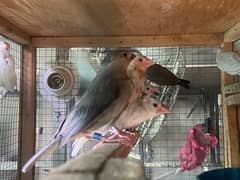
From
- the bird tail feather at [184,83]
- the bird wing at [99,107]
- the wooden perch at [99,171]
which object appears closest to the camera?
the wooden perch at [99,171]

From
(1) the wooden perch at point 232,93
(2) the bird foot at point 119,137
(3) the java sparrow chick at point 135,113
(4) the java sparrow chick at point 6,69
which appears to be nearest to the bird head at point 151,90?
(3) the java sparrow chick at point 135,113

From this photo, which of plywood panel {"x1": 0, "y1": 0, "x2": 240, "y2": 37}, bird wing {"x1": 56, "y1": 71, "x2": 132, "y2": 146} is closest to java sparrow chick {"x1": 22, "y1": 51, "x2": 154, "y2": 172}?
bird wing {"x1": 56, "y1": 71, "x2": 132, "y2": 146}

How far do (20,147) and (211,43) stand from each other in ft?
2.19

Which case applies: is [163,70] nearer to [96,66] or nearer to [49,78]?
[96,66]

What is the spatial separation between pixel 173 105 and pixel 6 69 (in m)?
0.52

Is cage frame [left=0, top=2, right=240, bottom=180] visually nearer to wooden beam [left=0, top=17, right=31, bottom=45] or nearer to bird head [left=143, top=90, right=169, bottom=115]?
wooden beam [left=0, top=17, right=31, bottom=45]

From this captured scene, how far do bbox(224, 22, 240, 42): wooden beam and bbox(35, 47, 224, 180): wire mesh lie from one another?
0.06 m

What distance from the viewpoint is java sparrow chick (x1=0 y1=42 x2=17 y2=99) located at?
768 millimetres

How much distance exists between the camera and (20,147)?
93 centimetres

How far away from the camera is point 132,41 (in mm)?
956

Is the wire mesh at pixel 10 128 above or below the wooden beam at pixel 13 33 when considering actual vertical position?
below

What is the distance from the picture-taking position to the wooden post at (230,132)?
92 cm

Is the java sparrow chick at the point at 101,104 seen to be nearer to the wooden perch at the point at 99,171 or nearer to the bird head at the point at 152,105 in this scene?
the bird head at the point at 152,105

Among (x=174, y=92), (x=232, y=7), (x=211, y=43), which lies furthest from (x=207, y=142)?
(x=232, y=7)
